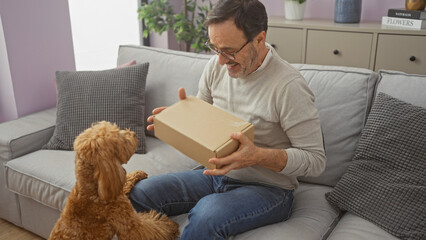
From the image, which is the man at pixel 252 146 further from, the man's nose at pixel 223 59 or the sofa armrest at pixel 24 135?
the sofa armrest at pixel 24 135

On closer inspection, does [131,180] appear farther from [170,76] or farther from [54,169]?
[170,76]

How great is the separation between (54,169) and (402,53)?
2387 mm

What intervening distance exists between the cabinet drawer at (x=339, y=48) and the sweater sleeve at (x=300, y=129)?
1.83m

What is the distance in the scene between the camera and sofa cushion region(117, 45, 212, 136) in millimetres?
2172

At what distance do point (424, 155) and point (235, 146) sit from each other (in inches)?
26.9

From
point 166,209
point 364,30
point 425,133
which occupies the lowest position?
point 166,209

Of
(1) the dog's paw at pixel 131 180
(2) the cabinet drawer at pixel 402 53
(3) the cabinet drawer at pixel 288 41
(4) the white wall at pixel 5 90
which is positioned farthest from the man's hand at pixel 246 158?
(3) the cabinet drawer at pixel 288 41

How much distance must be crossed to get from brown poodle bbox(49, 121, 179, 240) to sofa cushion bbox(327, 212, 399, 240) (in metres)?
0.58

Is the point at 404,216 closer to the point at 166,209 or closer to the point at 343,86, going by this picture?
the point at 343,86

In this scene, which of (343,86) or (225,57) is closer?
(225,57)

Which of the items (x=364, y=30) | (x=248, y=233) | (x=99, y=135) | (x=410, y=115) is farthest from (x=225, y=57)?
(x=364, y=30)

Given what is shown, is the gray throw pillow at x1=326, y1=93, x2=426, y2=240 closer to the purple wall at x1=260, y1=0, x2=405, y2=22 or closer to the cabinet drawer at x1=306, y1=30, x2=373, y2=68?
the cabinet drawer at x1=306, y1=30, x2=373, y2=68

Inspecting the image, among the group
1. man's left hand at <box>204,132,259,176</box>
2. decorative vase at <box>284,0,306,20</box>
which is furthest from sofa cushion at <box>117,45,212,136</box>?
decorative vase at <box>284,0,306,20</box>

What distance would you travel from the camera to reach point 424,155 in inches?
55.9
